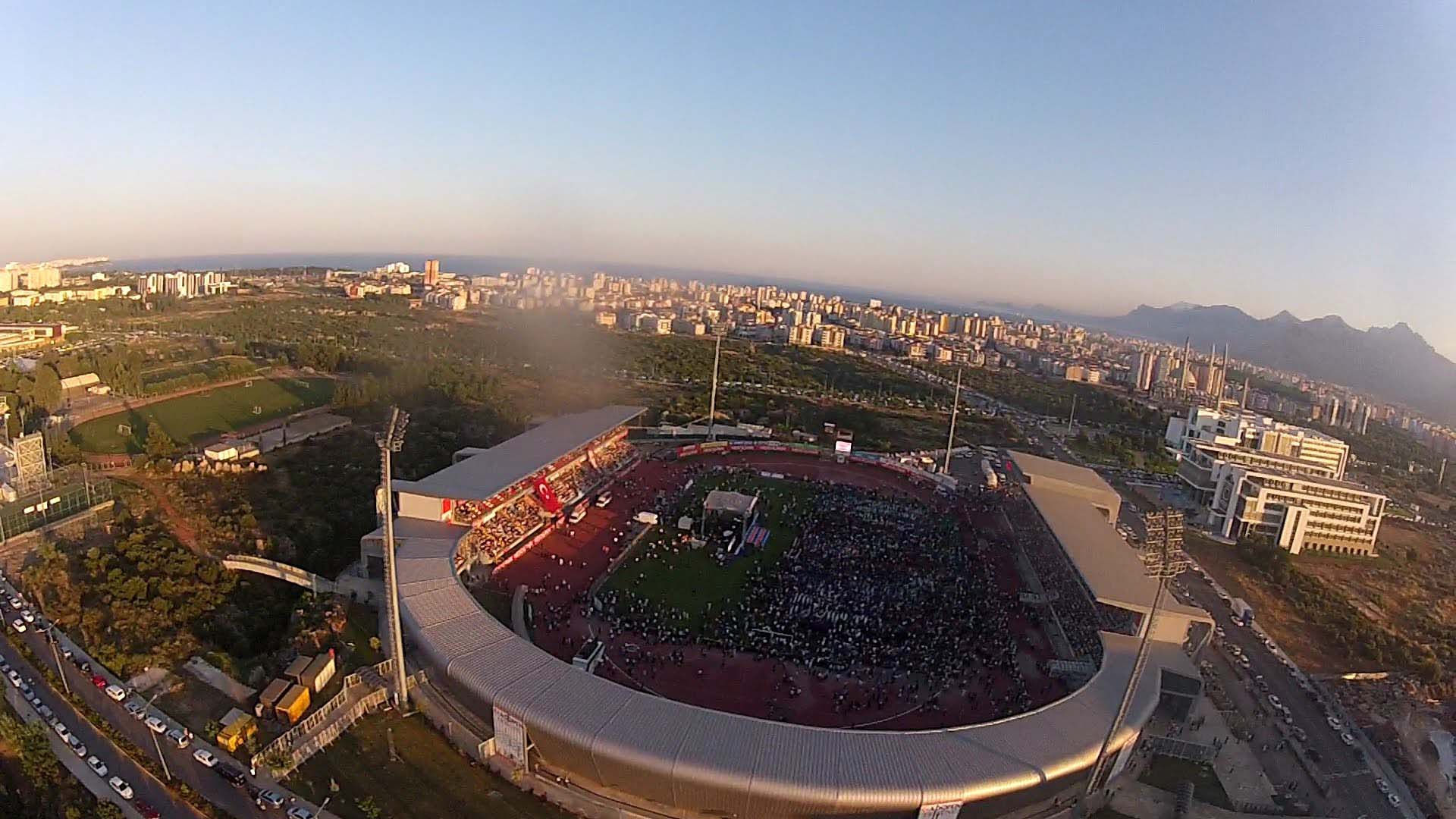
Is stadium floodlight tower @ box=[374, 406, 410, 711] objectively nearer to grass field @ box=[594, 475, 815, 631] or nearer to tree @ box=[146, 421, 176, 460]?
grass field @ box=[594, 475, 815, 631]

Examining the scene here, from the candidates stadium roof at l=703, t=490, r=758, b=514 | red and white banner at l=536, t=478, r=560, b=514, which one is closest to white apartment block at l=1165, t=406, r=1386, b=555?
stadium roof at l=703, t=490, r=758, b=514

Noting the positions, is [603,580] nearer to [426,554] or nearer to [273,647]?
[426,554]

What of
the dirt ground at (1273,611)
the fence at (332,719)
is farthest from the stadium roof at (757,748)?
the dirt ground at (1273,611)

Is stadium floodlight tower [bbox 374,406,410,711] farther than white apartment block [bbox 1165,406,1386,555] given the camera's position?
No

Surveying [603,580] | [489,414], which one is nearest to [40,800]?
[603,580]

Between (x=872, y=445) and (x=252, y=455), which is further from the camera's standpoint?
(x=872, y=445)

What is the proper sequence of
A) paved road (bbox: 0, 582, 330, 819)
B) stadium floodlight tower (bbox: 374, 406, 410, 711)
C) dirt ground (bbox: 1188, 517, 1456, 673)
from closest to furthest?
paved road (bbox: 0, 582, 330, 819)
stadium floodlight tower (bbox: 374, 406, 410, 711)
dirt ground (bbox: 1188, 517, 1456, 673)

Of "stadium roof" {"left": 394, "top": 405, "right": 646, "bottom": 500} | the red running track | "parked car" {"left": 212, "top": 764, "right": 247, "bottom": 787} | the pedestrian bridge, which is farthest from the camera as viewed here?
"stadium roof" {"left": 394, "top": 405, "right": 646, "bottom": 500}
